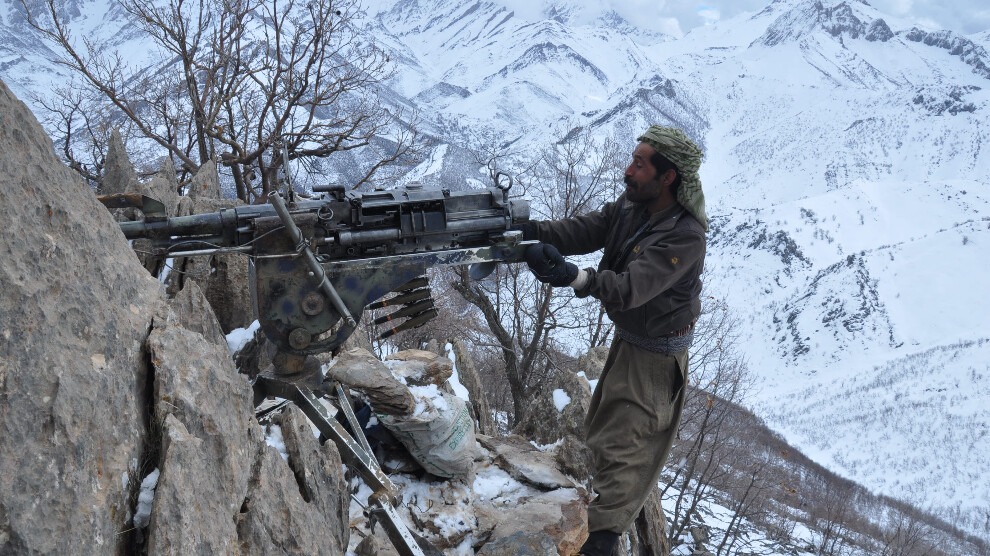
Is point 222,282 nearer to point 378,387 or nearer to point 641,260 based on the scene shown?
point 378,387

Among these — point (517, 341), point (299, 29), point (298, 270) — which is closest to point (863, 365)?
point (517, 341)

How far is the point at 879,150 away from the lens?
610 feet

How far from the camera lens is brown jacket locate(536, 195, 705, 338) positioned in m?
3.84

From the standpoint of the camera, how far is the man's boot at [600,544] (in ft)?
14.2

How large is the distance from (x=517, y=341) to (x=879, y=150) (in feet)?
673

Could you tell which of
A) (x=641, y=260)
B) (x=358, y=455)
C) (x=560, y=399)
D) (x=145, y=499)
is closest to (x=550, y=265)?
(x=641, y=260)

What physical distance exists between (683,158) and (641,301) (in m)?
1.01

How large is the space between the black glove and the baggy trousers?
0.96 meters

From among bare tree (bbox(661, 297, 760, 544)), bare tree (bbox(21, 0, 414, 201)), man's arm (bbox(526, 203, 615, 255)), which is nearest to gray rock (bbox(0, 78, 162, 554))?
man's arm (bbox(526, 203, 615, 255))

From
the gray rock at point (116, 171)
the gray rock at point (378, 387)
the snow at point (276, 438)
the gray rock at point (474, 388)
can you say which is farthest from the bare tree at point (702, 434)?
the snow at point (276, 438)

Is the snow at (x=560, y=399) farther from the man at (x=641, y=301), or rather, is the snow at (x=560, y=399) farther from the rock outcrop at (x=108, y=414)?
the rock outcrop at (x=108, y=414)

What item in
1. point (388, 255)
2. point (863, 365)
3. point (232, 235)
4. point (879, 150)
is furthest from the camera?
point (879, 150)

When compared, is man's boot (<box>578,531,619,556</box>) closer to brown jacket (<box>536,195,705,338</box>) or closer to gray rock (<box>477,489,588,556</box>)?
gray rock (<box>477,489,588,556</box>)

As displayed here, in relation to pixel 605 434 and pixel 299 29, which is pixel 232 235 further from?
pixel 299 29
